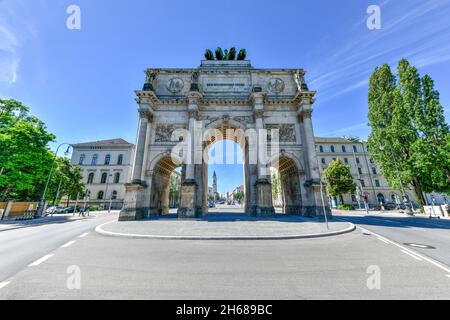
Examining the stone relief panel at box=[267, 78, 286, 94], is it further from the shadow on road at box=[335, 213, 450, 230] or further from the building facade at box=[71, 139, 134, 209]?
the building facade at box=[71, 139, 134, 209]

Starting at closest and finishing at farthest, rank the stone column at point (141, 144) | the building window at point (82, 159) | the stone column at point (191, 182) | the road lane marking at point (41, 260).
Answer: the road lane marking at point (41, 260) < the stone column at point (191, 182) < the stone column at point (141, 144) < the building window at point (82, 159)

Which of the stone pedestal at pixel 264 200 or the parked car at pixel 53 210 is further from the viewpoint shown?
the parked car at pixel 53 210

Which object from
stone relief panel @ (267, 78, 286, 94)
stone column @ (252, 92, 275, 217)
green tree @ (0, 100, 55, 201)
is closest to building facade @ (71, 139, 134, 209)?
green tree @ (0, 100, 55, 201)

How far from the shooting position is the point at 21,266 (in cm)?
501

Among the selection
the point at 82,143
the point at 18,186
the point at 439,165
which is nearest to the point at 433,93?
the point at 439,165

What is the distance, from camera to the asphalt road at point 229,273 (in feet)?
11.5

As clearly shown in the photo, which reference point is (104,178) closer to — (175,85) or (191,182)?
(175,85)

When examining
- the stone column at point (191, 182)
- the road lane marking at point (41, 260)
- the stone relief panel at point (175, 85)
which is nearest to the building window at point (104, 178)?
the stone relief panel at point (175, 85)

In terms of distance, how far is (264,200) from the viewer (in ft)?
57.2

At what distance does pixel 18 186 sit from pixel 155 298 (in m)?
28.6

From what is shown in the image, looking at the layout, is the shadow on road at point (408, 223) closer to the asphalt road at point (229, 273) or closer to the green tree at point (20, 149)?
the asphalt road at point (229, 273)

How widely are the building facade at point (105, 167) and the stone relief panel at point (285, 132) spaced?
1606 inches

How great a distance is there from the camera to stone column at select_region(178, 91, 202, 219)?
55.8ft

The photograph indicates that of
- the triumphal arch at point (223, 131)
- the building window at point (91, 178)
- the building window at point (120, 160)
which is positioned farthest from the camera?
the building window at point (120, 160)
